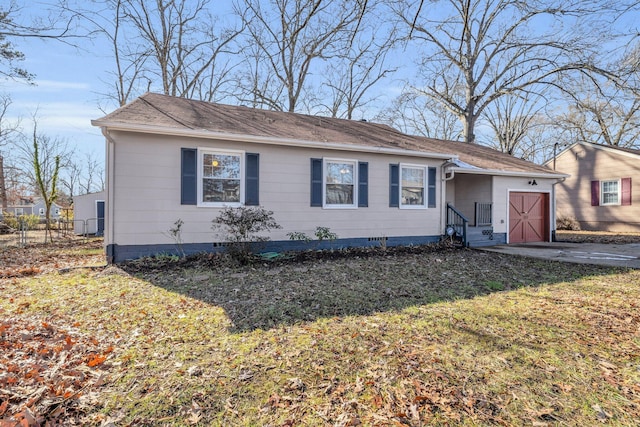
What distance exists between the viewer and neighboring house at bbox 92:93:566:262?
7270 millimetres

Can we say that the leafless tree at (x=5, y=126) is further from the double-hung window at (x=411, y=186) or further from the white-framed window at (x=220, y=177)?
the double-hung window at (x=411, y=186)

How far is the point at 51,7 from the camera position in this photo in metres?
9.78

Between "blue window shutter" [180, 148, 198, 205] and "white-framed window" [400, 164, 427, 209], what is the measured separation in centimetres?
606

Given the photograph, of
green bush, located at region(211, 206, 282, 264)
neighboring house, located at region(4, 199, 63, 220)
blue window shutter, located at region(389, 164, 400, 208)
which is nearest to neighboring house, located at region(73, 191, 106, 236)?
green bush, located at region(211, 206, 282, 264)

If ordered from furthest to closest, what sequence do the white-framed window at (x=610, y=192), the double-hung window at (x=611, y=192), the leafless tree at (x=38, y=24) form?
the white-framed window at (x=610, y=192) < the double-hung window at (x=611, y=192) < the leafless tree at (x=38, y=24)

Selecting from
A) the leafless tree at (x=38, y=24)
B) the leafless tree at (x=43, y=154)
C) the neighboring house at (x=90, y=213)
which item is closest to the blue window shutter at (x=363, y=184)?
the leafless tree at (x=38, y=24)

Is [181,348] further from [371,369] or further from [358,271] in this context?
[358,271]

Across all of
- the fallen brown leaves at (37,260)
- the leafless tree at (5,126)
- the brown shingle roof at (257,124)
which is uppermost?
the leafless tree at (5,126)

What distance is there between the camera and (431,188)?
34.5ft

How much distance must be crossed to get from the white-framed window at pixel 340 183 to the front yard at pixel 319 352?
3.85m

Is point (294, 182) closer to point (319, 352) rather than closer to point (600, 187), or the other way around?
point (319, 352)

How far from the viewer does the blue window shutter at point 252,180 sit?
8.20 meters

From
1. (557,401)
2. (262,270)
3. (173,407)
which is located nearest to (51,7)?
(262,270)

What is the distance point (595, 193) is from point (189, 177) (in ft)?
63.2
